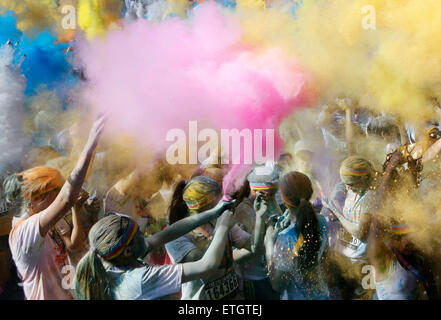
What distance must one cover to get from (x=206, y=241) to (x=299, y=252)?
683 mm

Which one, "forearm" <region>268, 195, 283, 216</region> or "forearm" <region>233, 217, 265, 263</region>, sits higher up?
"forearm" <region>268, 195, 283, 216</region>

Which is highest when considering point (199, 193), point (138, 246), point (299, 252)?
point (199, 193)

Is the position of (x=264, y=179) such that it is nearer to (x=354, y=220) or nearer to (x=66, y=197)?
(x=354, y=220)

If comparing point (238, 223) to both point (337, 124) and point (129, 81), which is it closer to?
point (337, 124)

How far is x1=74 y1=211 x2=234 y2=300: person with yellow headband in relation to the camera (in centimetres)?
225

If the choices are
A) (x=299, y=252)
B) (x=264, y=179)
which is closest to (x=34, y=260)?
(x=264, y=179)

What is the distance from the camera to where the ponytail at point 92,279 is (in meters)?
2.25

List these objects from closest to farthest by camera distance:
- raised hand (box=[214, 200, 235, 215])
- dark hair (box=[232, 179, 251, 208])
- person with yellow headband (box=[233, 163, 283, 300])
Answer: raised hand (box=[214, 200, 235, 215])
person with yellow headband (box=[233, 163, 283, 300])
dark hair (box=[232, 179, 251, 208])

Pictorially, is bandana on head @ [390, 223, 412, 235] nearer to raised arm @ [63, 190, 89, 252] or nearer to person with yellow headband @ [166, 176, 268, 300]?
person with yellow headband @ [166, 176, 268, 300]

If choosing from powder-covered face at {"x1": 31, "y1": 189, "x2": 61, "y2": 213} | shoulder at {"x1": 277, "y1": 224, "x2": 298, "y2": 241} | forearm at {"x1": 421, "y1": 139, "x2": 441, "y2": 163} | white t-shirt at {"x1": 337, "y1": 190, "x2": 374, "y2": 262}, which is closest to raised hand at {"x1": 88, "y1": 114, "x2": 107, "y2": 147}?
powder-covered face at {"x1": 31, "y1": 189, "x2": 61, "y2": 213}

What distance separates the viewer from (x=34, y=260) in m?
2.61

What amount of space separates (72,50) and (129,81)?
2.49 feet

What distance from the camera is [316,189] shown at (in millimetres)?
3209
